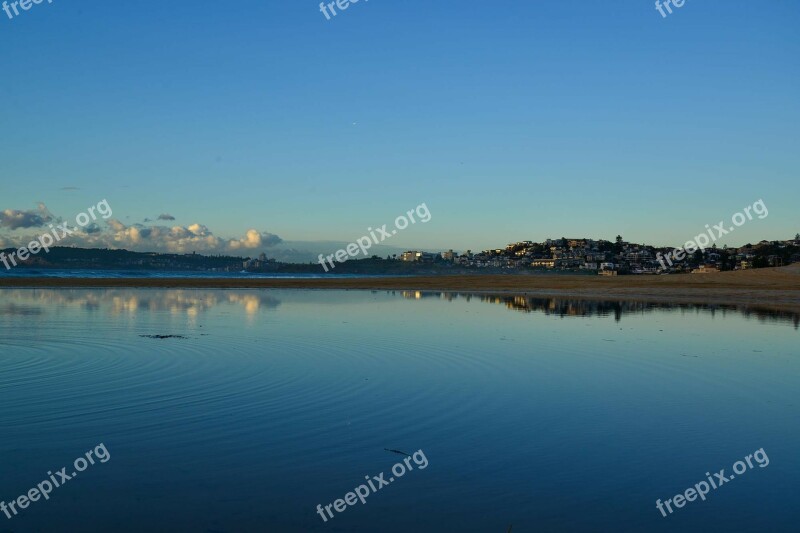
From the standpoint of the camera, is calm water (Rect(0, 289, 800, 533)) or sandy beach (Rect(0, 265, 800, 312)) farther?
sandy beach (Rect(0, 265, 800, 312))

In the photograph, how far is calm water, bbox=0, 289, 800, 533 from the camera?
250 inches

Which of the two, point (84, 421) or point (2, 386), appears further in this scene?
point (2, 386)

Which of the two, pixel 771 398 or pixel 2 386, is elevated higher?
pixel 2 386

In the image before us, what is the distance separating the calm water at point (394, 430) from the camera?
6359 millimetres

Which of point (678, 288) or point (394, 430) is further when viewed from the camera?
point (678, 288)

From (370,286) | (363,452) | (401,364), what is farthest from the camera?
(370,286)

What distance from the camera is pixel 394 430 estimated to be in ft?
30.3

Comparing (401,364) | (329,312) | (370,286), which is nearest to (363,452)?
(401,364)

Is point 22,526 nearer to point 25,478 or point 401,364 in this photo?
point 25,478

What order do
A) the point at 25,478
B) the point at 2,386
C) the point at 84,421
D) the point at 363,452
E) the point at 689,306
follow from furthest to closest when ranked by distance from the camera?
the point at 689,306 < the point at 2,386 < the point at 84,421 < the point at 363,452 < the point at 25,478

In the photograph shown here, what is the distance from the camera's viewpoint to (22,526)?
584 cm

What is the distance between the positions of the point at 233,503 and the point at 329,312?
76.7ft

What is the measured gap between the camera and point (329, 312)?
1169 inches

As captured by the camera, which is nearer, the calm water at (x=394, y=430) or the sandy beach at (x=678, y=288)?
the calm water at (x=394, y=430)
